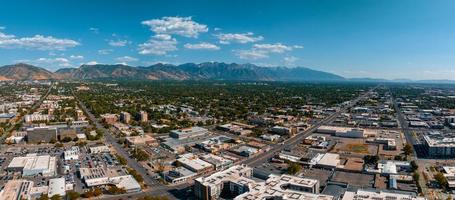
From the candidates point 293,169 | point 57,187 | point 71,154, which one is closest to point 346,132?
point 293,169

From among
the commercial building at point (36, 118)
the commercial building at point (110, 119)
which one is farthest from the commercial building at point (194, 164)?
the commercial building at point (36, 118)

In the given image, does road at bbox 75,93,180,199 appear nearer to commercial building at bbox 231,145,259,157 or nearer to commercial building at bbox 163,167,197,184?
commercial building at bbox 163,167,197,184

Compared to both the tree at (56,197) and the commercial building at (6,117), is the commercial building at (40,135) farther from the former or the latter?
the tree at (56,197)

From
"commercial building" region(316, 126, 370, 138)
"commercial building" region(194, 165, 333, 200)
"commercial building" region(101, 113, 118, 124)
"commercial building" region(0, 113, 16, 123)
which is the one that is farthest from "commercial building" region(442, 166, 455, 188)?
"commercial building" region(0, 113, 16, 123)

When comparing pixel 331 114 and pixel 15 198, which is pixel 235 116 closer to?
pixel 331 114

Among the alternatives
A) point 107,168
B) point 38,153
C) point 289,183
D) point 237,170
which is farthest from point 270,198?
point 38,153

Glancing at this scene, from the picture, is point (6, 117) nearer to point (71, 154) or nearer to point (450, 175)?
point (71, 154)
